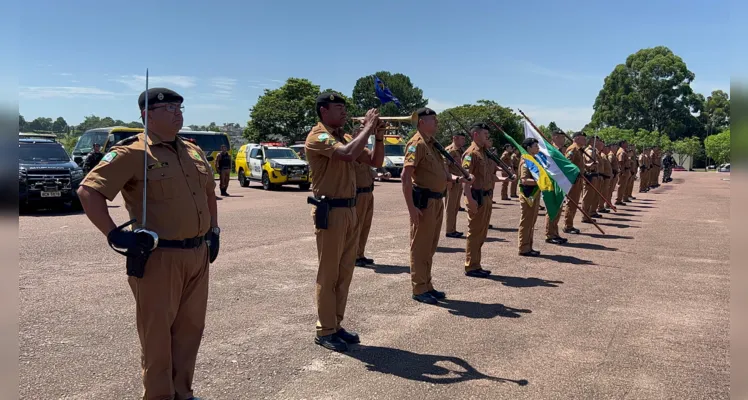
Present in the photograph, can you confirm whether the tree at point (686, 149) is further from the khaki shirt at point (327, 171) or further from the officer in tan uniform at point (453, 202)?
the khaki shirt at point (327, 171)

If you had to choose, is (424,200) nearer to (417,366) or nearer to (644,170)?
(417,366)

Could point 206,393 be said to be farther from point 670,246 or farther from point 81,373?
point 670,246

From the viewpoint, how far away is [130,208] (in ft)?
10.7

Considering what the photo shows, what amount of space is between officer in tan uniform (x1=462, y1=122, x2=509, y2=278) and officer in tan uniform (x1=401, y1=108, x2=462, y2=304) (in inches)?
37.9

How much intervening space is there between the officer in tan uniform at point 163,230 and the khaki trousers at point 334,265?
1.38 meters

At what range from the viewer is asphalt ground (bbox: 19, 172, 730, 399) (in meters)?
4.02

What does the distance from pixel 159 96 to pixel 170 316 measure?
1.33 m

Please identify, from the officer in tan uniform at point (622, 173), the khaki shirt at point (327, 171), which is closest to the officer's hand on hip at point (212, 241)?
the khaki shirt at point (327, 171)

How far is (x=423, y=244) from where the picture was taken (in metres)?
6.16

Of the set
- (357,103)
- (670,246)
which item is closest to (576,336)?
(670,246)

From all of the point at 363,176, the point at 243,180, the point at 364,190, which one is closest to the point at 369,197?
the point at 364,190

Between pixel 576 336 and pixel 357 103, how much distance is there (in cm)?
6822

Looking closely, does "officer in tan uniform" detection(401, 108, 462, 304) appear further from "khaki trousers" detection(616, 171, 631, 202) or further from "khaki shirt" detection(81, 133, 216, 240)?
"khaki trousers" detection(616, 171, 631, 202)

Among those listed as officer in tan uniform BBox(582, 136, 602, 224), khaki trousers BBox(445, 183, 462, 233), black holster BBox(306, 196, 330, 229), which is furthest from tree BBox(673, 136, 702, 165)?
black holster BBox(306, 196, 330, 229)
